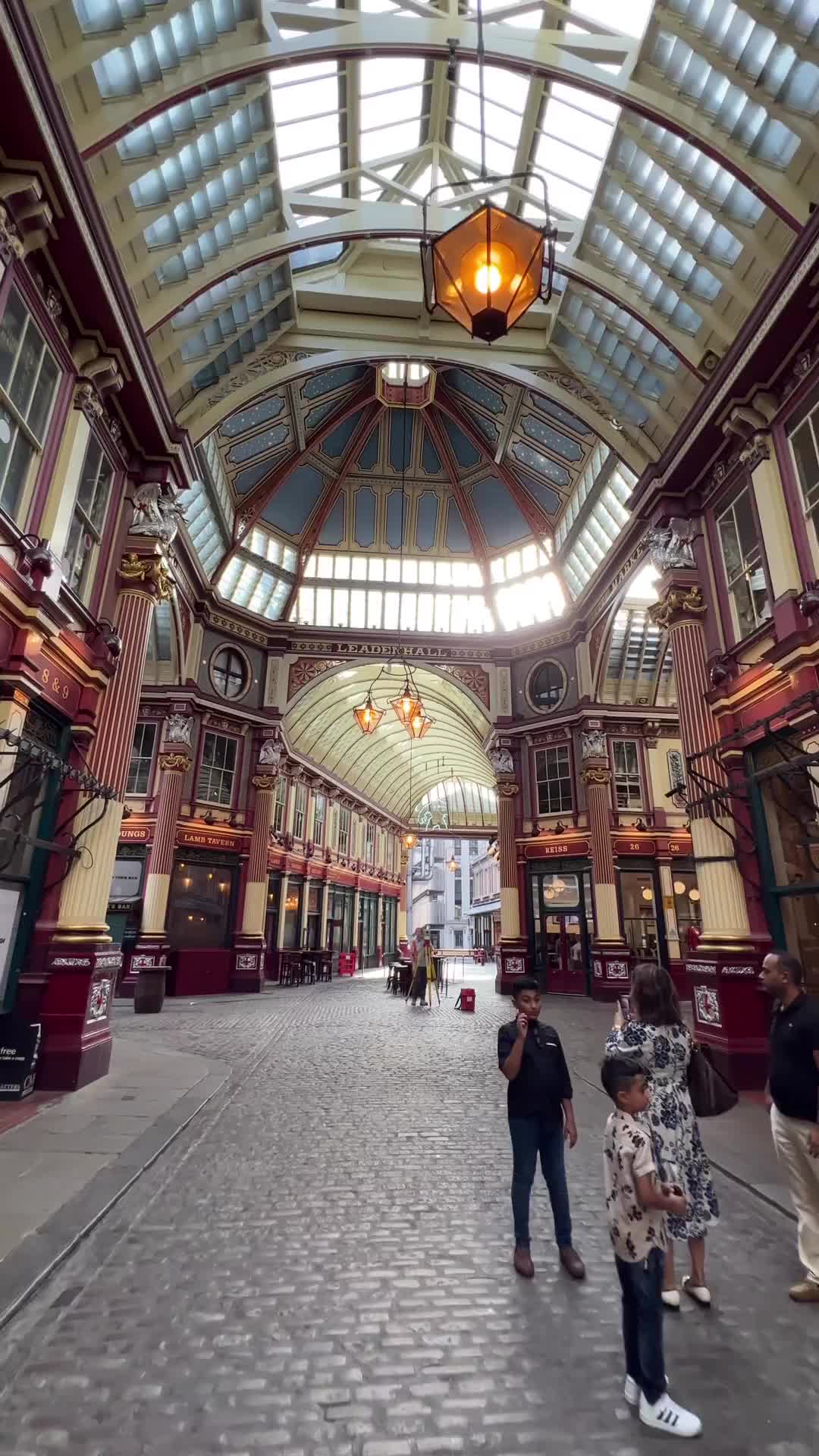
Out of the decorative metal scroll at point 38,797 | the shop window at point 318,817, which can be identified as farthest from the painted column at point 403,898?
the decorative metal scroll at point 38,797

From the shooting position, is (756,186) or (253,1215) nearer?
(253,1215)

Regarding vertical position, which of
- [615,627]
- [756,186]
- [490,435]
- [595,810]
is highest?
[490,435]

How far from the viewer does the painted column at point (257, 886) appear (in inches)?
786

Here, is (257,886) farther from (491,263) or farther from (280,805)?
(491,263)

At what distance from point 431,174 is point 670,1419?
60.0 ft

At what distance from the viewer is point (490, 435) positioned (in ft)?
73.3

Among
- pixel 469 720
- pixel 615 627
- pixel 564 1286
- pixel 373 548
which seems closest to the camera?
pixel 564 1286

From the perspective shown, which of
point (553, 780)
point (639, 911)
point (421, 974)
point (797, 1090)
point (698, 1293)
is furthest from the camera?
point (553, 780)

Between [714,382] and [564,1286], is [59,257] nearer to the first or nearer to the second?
[714,382]

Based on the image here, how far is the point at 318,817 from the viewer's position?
1173 inches

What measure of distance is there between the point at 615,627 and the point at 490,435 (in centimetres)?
778

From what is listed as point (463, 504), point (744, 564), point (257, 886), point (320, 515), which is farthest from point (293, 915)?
point (744, 564)

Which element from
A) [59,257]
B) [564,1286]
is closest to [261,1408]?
[564,1286]

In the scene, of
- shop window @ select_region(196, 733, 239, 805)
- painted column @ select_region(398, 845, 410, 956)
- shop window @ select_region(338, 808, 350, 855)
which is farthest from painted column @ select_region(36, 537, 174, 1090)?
painted column @ select_region(398, 845, 410, 956)
